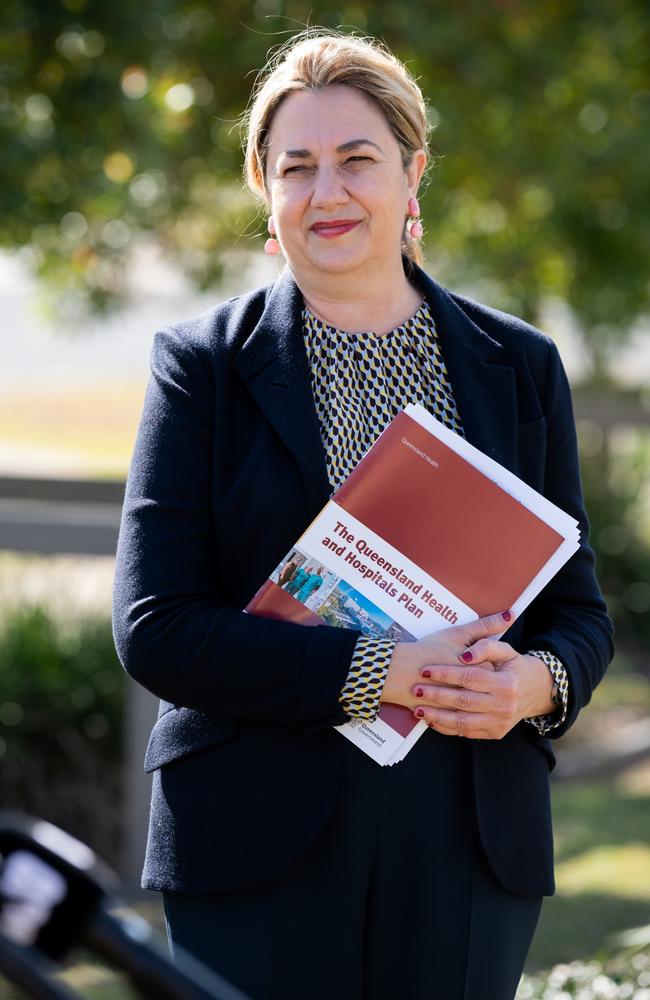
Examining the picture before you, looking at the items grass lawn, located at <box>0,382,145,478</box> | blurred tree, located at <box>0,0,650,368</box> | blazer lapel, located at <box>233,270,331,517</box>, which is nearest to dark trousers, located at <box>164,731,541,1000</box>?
blazer lapel, located at <box>233,270,331,517</box>

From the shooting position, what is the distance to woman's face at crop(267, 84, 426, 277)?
2.27 meters

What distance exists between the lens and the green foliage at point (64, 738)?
6.13m

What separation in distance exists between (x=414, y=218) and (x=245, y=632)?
0.87 meters

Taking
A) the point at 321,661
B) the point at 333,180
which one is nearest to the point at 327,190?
the point at 333,180

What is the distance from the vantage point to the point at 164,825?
2.21 metres

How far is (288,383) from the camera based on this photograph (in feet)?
7.41

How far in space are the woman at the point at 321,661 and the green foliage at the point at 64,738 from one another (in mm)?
4043

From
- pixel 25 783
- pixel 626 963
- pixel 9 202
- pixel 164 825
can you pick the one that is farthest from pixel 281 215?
pixel 25 783

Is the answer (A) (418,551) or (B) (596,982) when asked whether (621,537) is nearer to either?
(B) (596,982)

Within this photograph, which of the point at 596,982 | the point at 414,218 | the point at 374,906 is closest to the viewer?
the point at 374,906

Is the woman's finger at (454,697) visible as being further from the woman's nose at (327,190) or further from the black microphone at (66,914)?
the black microphone at (66,914)

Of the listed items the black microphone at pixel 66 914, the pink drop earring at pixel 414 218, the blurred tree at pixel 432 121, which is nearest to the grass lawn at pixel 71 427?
the blurred tree at pixel 432 121

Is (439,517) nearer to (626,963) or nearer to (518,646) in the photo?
(518,646)

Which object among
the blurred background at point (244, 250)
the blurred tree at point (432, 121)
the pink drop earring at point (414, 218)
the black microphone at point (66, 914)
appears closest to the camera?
the black microphone at point (66, 914)
